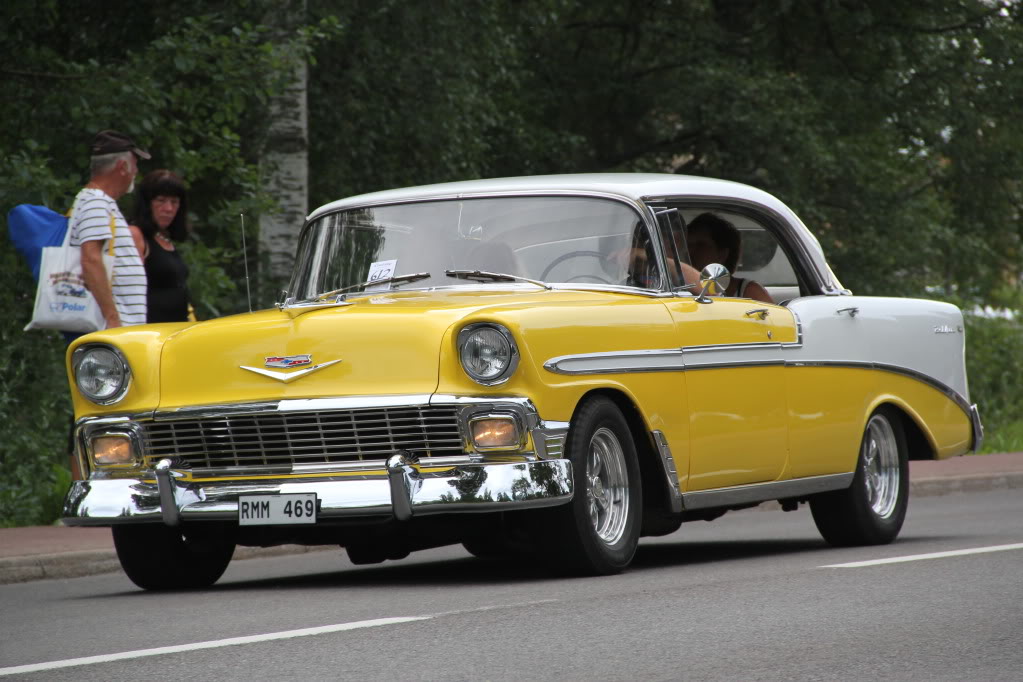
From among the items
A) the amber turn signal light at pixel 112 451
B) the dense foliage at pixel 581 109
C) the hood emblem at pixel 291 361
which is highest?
the dense foliage at pixel 581 109

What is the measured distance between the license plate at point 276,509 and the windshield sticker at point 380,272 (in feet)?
4.72

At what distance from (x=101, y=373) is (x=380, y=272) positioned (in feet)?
4.67

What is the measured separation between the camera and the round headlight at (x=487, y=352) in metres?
7.30

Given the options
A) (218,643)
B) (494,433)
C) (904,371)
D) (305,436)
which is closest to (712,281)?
(494,433)

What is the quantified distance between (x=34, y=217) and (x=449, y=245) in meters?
2.63

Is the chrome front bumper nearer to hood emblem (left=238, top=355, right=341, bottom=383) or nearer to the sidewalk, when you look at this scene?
hood emblem (left=238, top=355, right=341, bottom=383)

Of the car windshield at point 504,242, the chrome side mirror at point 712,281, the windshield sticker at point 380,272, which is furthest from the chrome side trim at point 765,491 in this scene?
the windshield sticker at point 380,272

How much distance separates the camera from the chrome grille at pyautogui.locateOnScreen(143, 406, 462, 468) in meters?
7.30

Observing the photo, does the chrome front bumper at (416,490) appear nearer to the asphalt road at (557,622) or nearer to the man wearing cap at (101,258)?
the asphalt road at (557,622)

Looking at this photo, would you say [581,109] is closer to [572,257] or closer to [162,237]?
[162,237]

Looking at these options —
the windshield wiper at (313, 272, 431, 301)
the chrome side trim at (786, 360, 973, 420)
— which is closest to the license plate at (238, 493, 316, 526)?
the windshield wiper at (313, 272, 431, 301)

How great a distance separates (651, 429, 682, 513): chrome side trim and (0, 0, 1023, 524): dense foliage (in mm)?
7351

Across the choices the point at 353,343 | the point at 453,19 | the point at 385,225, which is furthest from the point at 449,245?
the point at 453,19

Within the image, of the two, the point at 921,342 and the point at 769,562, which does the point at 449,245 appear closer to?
the point at 769,562
